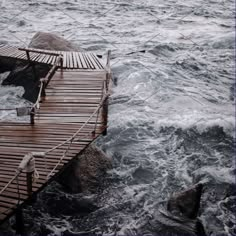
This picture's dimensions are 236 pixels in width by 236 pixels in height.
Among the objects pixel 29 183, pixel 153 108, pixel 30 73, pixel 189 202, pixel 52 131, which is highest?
pixel 29 183

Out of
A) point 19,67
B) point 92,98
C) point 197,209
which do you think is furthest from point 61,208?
point 19,67

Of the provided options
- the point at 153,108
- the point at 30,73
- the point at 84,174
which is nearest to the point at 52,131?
the point at 84,174

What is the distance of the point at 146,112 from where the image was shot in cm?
1434

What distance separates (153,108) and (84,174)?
5685 millimetres

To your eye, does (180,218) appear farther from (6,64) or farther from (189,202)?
(6,64)

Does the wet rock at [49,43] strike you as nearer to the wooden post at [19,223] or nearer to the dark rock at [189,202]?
the wooden post at [19,223]

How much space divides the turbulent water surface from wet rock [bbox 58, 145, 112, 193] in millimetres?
225

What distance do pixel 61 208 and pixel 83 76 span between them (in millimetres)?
6018

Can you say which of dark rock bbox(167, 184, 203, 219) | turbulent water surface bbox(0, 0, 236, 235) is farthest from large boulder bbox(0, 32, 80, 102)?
dark rock bbox(167, 184, 203, 219)

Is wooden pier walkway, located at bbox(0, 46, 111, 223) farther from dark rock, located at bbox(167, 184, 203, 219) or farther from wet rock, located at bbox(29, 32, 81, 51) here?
dark rock, located at bbox(167, 184, 203, 219)

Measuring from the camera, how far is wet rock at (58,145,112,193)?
959 centimetres

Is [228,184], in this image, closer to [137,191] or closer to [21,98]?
[137,191]

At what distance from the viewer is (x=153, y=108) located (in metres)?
14.7

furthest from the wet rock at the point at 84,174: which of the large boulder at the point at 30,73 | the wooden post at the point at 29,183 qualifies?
the large boulder at the point at 30,73
